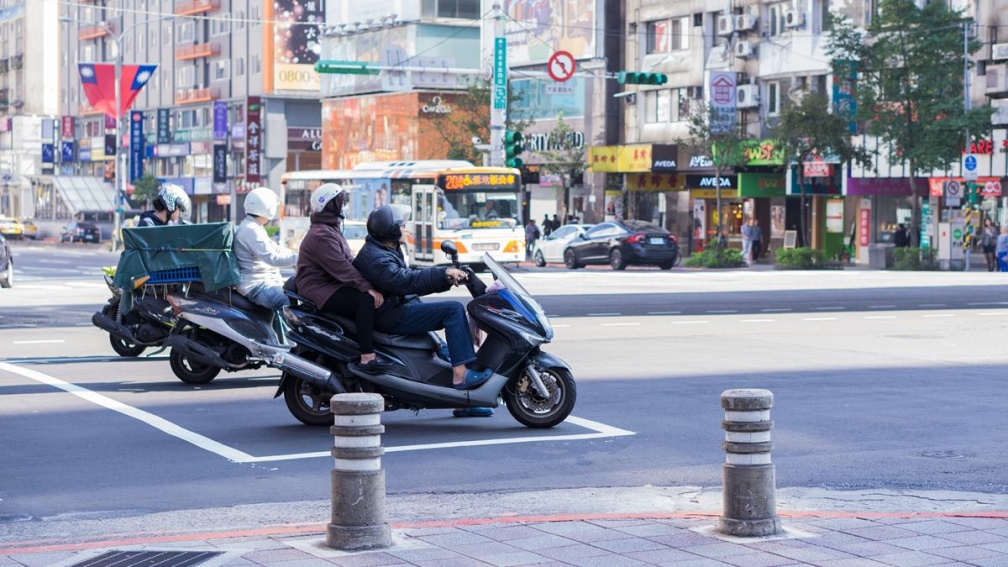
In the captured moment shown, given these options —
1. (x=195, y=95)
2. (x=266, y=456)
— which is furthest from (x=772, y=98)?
(x=195, y=95)

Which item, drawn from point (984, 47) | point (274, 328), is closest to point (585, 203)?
Answer: point (984, 47)

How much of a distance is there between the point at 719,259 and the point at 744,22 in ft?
39.6

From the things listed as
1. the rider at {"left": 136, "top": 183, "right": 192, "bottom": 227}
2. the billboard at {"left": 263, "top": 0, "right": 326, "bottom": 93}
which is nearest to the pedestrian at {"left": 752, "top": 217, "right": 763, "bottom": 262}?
the rider at {"left": 136, "top": 183, "right": 192, "bottom": 227}

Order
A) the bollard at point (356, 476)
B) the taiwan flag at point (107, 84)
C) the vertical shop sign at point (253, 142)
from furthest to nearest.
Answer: the vertical shop sign at point (253, 142)
the taiwan flag at point (107, 84)
the bollard at point (356, 476)

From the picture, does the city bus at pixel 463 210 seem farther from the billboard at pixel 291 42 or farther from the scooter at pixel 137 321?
the billboard at pixel 291 42

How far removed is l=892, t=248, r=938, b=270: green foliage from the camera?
44.5m

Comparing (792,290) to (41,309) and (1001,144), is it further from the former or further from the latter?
(1001,144)

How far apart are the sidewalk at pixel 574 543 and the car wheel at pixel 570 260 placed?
3974cm

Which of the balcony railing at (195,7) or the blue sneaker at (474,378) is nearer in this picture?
the blue sneaker at (474,378)

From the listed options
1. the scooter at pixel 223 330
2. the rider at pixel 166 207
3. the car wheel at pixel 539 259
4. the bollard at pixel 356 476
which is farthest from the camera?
the car wheel at pixel 539 259

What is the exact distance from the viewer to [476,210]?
41875 mm

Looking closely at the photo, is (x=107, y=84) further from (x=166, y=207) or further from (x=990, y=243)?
(x=166, y=207)

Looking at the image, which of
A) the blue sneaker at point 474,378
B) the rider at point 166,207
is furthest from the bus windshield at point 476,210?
the blue sneaker at point 474,378

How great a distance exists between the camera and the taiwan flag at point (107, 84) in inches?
2566
